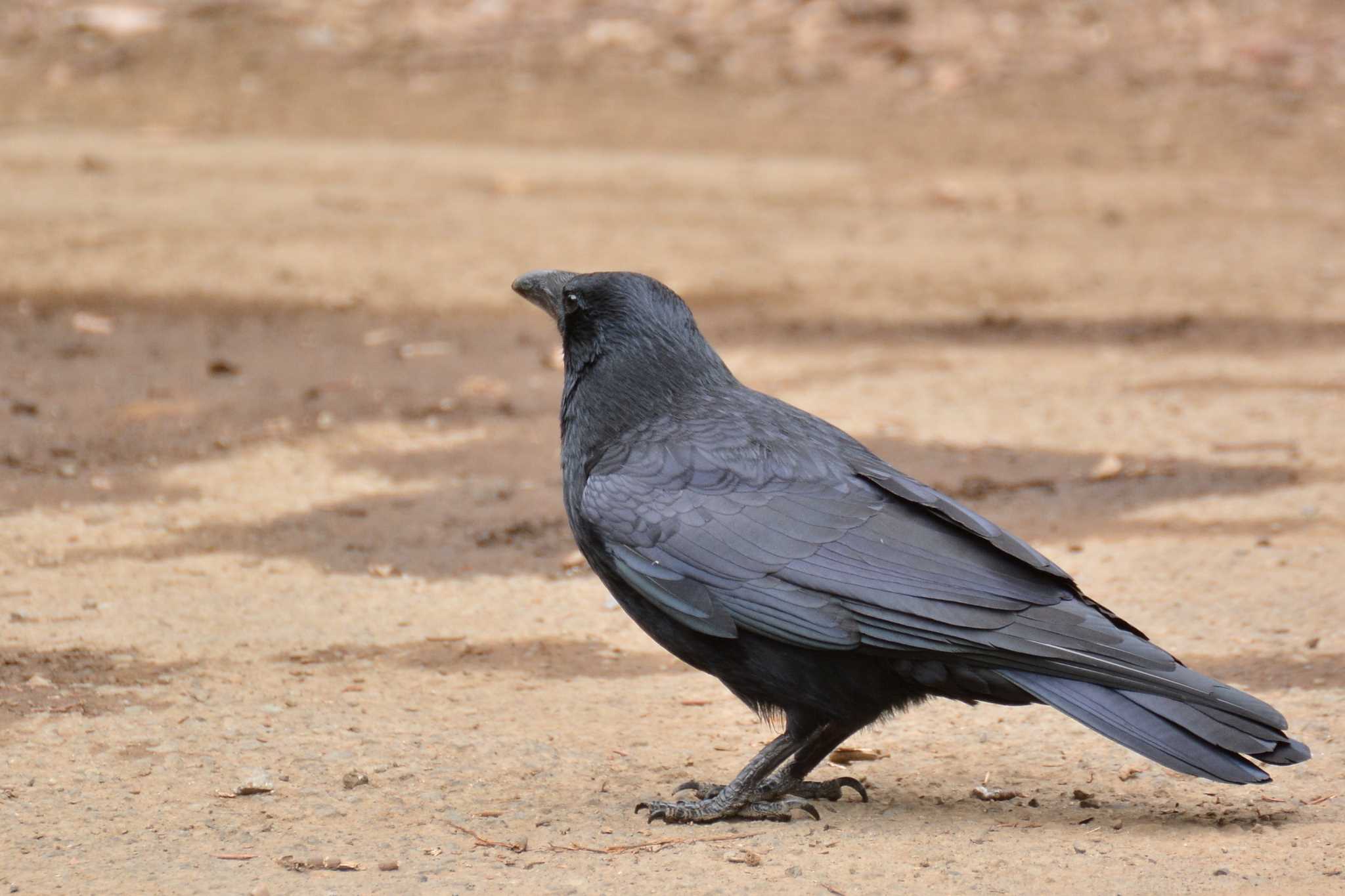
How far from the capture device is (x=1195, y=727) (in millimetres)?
3174

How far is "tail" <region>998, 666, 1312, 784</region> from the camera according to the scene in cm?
315

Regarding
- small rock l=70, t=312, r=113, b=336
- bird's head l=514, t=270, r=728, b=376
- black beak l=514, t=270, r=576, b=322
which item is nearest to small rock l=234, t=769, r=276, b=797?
bird's head l=514, t=270, r=728, b=376

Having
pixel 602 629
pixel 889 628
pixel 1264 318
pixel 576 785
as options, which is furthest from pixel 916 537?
pixel 1264 318

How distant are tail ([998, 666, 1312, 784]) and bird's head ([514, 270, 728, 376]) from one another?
3.99 ft

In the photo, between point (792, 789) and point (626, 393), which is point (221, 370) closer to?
point (626, 393)

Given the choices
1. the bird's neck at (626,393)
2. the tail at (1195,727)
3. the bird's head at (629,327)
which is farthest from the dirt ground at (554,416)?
the bird's head at (629,327)

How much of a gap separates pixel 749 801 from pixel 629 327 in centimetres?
114

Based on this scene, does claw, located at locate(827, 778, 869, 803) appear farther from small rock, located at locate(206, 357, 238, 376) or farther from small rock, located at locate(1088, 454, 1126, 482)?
small rock, located at locate(206, 357, 238, 376)

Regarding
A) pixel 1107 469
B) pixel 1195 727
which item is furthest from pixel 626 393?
pixel 1107 469

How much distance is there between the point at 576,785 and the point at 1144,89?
11410 mm

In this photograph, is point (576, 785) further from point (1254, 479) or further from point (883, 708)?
point (1254, 479)

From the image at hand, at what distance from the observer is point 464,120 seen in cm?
1231

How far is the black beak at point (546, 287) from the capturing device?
4.15 m

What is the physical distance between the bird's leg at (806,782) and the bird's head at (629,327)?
35.5 inches
